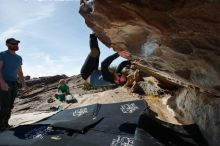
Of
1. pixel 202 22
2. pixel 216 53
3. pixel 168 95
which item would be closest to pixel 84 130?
pixel 216 53

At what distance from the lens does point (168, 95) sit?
32.2 feet

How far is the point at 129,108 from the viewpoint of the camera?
722 cm

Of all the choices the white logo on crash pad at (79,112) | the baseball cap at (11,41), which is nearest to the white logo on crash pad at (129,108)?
the white logo on crash pad at (79,112)

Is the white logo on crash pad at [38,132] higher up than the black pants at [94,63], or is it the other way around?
the black pants at [94,63]

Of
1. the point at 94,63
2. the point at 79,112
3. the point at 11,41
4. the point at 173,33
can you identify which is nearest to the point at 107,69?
the point at 94,63

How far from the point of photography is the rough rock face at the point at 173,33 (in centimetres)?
291

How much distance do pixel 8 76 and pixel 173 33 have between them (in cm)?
429

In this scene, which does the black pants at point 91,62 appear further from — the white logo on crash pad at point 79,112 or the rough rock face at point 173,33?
the rough rock face at point 173,33

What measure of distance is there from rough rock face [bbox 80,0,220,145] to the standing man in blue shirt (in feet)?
7.60

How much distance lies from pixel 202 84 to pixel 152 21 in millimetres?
1858

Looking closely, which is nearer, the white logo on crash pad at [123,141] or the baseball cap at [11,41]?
the white logo on crash pad at [123,141]

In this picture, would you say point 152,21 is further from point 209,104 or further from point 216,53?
point 209,104

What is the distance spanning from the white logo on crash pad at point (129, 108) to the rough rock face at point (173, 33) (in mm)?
1901

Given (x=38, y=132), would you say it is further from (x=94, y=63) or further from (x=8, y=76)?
(x=94, y=63)
